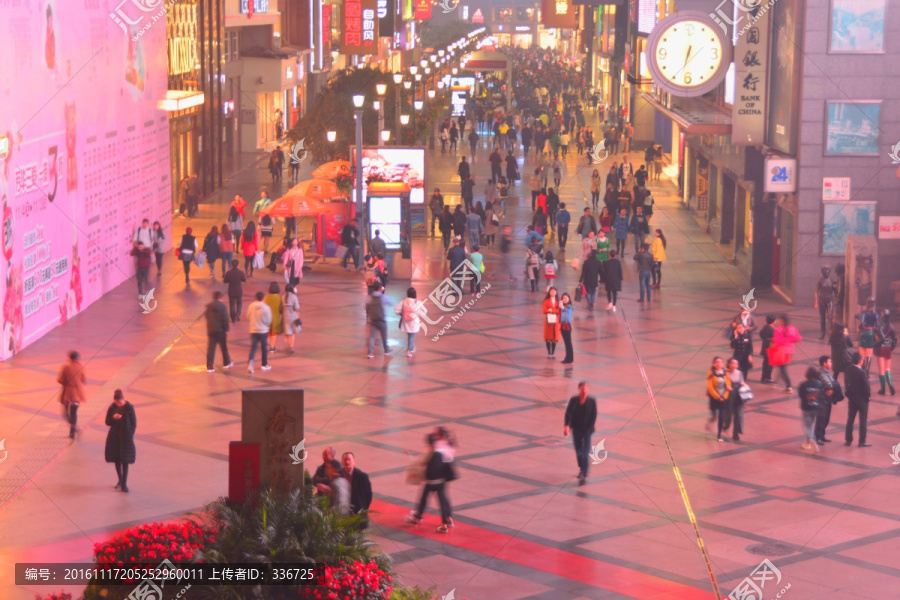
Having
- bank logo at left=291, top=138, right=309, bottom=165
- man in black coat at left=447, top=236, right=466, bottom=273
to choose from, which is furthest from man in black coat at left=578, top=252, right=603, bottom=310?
bank logo at left=291, top=138, right=309, bottom=165

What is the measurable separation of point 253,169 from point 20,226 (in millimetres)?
31666

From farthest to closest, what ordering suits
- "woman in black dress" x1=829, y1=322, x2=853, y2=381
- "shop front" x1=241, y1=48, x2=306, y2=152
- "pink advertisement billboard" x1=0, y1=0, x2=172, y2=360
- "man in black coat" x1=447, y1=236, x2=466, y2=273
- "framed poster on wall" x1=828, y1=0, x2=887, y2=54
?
1. "shop front" x1=241, y1=48, x2=306, y2=152
2. "man in black coat" x1=447, y1=236, x2=466, y2=273
3. "framed poster on wall" x1=828, y1=0, x2=887, y2=54
4. "pink advertisement billboard" x1=0, y1=0, x2=172, y2=360
5. "woman in black dress" x1=829, y1=322, x2=853, y2=381

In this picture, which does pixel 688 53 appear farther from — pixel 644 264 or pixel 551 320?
pixel 551 320

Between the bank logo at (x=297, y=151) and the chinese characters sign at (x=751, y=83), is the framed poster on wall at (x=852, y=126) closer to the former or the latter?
the chinese characters sign at (x=751, y=83)

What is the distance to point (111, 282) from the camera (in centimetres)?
2791

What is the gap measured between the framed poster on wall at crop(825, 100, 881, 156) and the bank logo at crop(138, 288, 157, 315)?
14.5m

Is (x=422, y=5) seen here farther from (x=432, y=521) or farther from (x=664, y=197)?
(x=432, y=521)

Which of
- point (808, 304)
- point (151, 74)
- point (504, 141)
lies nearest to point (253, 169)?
point (504, 141)

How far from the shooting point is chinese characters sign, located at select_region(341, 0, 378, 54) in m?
63.6

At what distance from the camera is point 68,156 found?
80.1 ft

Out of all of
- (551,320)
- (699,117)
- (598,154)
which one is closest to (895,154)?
(699,117)

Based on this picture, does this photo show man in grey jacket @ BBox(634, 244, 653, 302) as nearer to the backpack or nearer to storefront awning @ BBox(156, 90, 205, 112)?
the backpack

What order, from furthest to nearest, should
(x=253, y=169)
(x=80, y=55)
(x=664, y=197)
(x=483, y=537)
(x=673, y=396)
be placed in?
(x=253, y=169) → (x=664, y=197) → (x=80, y=55) → (x=673, y=396) → (x=483, y=537)

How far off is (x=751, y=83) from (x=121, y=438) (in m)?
18.9
